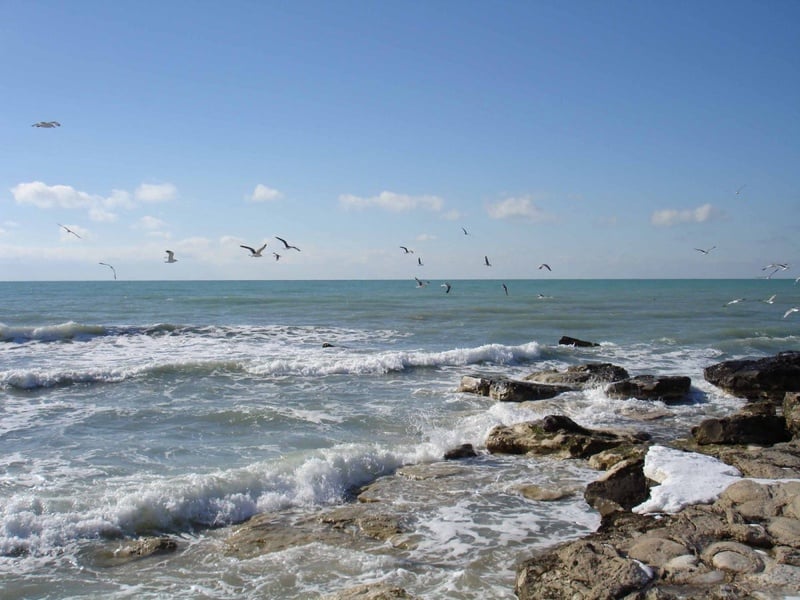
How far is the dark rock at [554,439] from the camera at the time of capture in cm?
1091

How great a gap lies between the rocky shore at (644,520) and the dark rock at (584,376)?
5.37 m

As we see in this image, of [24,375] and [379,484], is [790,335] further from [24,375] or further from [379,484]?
[24,375]

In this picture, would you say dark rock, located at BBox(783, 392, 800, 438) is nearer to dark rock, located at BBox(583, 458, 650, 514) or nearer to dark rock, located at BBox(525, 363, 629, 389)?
dark rock, located at BBox(583, 458, 650, 514)

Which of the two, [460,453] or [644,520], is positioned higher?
[644,520]

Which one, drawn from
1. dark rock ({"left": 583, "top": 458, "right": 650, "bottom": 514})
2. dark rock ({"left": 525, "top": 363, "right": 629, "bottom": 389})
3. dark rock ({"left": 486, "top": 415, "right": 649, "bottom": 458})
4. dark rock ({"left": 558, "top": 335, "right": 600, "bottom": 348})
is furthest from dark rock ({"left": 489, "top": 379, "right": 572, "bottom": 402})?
dark rock ({"left": 558, "top": 335, "right": 600, "bottom": 348})

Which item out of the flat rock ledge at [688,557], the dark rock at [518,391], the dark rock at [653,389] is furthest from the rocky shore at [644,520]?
the dark rock at [518,391]

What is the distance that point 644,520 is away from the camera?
7262mm

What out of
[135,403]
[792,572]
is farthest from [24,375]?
[792,572]

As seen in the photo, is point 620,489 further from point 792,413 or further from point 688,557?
point 792,413

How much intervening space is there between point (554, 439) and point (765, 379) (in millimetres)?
8572

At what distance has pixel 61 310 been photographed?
43.6 m

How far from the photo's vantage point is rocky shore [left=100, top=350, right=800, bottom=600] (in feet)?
19.1

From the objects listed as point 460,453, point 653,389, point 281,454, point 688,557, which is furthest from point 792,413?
point 281,454

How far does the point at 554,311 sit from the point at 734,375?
2869cm
